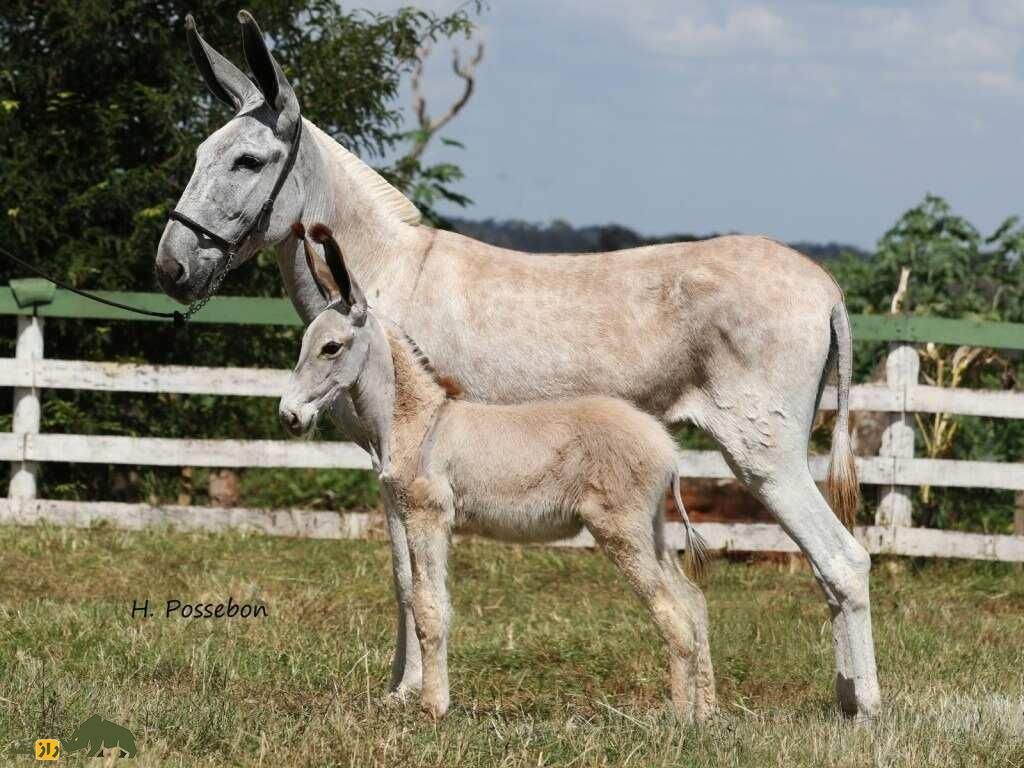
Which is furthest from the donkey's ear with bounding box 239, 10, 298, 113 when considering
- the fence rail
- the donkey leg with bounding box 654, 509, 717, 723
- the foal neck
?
the fence rail

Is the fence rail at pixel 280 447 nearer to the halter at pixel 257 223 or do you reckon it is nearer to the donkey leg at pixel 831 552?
the donkey leg at pixel 831 552

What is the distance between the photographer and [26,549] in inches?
349

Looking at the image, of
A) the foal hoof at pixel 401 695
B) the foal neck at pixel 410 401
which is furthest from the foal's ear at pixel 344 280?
the foal hoof at pixel 401 695

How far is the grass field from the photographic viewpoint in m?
4.79

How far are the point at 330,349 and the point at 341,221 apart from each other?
0.86 m

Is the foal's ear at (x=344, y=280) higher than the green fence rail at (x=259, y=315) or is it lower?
higher

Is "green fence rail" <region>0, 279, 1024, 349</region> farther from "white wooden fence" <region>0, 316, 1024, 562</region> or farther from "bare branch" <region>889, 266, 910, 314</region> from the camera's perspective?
"bare branch" <region>889, 266, 910, 314</region>

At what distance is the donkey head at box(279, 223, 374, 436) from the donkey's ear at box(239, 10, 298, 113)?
0.65m

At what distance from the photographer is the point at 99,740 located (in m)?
4.55

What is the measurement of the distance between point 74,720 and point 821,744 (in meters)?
2.67

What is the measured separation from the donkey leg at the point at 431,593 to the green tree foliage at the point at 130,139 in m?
5.60

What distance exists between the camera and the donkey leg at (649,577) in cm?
503

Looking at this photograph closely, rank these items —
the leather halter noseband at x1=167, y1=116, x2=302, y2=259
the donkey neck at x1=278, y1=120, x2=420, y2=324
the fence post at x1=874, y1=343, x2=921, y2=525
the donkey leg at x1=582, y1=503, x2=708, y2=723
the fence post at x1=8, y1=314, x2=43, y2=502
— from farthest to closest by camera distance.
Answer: the fence post at x1=8, y1=314, x2=43, y2=502, the fence post at x1=874, y1=343, x2=921, y2=525, the donkey neck at x1=278, y1=120, x2=420, y2=324, the leather halter noseband at x1=167, y1=116, x2=302, y2=259, the donkey leg at x1=582, y1=503, x2=708, y2=723

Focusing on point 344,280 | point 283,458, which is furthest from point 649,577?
point 283,458
